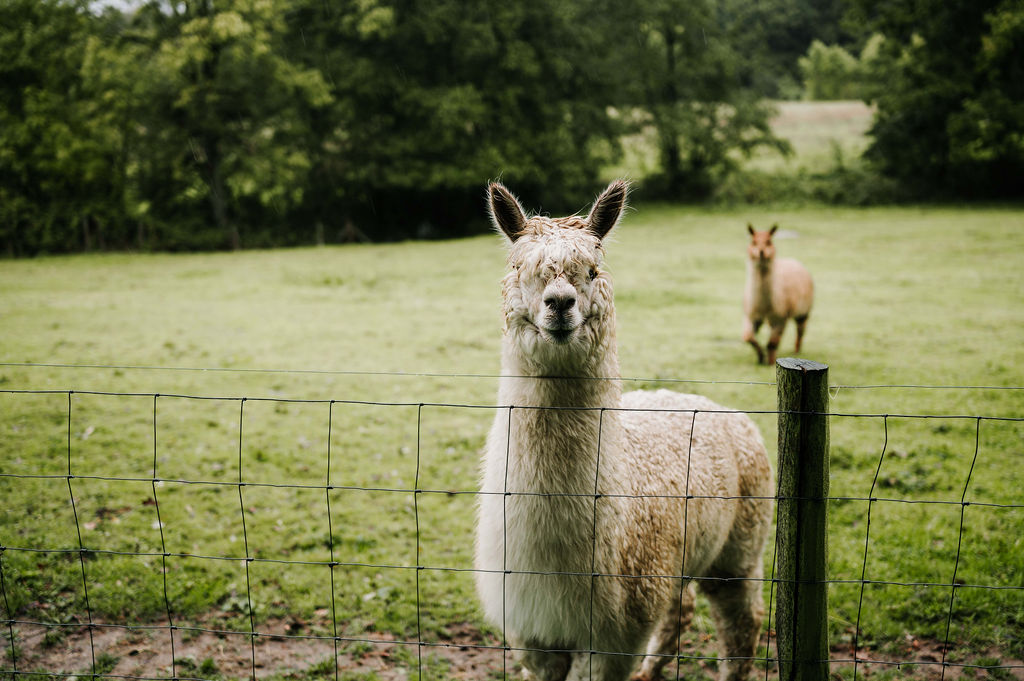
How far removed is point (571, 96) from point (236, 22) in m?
12.2

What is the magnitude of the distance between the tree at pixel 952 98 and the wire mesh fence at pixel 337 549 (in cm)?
2113

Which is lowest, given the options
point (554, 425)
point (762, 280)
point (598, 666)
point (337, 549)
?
point (337, 549)

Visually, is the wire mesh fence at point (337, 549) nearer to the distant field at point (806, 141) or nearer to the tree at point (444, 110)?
the tree at point (444, 110)

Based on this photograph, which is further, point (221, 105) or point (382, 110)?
point (382, 110)

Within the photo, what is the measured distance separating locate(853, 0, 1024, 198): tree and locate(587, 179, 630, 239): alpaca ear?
81.2ft

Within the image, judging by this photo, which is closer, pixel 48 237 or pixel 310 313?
pixel 310 313

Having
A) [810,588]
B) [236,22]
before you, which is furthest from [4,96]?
[810,588]

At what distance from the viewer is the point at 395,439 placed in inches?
259

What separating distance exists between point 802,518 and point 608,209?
1.36 m

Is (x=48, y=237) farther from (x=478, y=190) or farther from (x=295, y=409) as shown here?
(x=295, y=409)

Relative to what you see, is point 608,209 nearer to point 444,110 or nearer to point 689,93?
point 444,110

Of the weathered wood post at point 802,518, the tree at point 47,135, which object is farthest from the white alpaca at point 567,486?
the tree at point 47,135

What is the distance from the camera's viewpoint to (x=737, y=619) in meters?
3.43

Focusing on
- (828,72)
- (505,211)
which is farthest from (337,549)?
(828,72)
